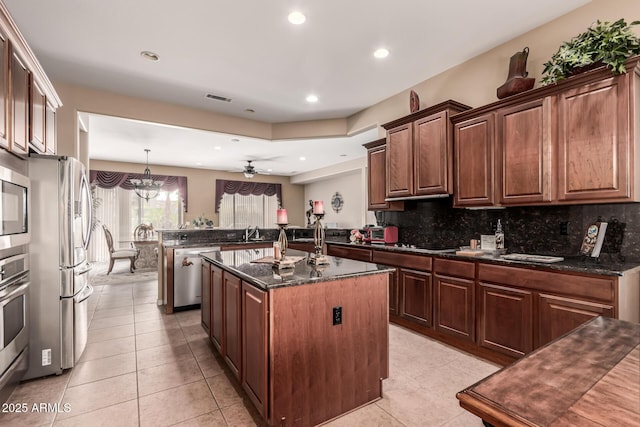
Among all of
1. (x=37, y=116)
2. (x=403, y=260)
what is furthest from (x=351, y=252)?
(x=37, y=116)

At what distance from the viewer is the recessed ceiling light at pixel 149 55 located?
308 centimetres

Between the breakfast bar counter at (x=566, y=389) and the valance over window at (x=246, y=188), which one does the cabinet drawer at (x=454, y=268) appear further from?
the valance over window at (x=246, y=188)

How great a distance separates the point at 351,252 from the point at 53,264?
10.3 feet

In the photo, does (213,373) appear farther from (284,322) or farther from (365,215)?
(365,215)

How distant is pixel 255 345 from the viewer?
1865 mm

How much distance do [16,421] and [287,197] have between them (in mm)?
9373

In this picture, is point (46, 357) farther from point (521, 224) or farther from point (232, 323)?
point (521, 224)

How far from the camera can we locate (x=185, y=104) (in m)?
4.48

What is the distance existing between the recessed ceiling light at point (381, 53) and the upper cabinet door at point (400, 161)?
0.81m

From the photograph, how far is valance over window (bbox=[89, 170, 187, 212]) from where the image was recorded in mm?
8023

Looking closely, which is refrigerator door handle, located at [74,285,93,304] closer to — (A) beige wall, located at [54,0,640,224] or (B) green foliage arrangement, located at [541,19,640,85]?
(A) beige wall, located at [54,0,640,224]

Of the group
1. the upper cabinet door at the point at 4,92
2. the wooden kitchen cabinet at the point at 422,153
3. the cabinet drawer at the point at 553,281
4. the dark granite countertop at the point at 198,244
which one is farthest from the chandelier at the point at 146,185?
the cabinet drawer at the point at 553,281

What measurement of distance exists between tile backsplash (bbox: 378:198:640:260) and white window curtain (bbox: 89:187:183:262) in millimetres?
A: 7363

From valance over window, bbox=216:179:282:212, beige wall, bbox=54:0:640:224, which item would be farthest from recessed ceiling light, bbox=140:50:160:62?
valance over window, bbox=216:179:282:212
